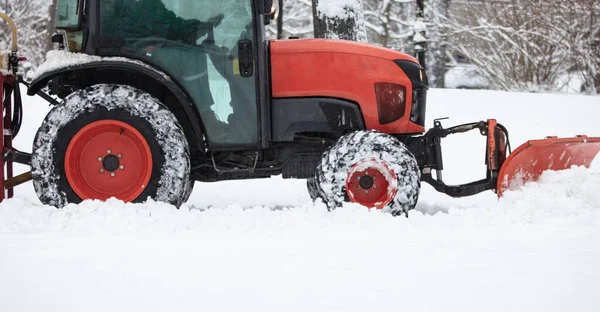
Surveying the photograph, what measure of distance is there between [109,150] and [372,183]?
1.86 metres

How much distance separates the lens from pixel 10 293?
10.8ft

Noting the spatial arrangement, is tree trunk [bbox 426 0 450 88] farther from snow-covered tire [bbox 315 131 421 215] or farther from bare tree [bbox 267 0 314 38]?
snow-covered tire [bbox 315 131 421 215]

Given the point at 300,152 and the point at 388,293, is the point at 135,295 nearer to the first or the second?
the point at 388,293

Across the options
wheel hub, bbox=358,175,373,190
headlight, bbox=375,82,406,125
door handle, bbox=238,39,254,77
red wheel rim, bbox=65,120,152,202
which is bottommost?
wheel hub, bbox=358,175,373,190

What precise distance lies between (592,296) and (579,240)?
1.08 metres

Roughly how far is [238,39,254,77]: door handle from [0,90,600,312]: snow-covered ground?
3.26 feet

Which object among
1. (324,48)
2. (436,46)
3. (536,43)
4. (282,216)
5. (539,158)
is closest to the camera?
(282,216)

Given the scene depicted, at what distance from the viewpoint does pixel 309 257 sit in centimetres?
391

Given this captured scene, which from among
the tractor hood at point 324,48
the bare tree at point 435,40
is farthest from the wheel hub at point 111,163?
the bare tree at point 435,40

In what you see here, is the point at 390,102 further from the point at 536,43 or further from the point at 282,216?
the point at 536,43

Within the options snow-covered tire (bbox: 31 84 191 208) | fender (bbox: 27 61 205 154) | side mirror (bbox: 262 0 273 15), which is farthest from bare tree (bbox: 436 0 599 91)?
snow-covered tire (bbox: 31 84 191 208)

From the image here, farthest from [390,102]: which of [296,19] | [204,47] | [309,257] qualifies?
[296,19]

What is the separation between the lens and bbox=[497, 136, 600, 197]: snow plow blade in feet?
18.0

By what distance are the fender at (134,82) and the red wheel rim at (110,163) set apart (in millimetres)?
389
